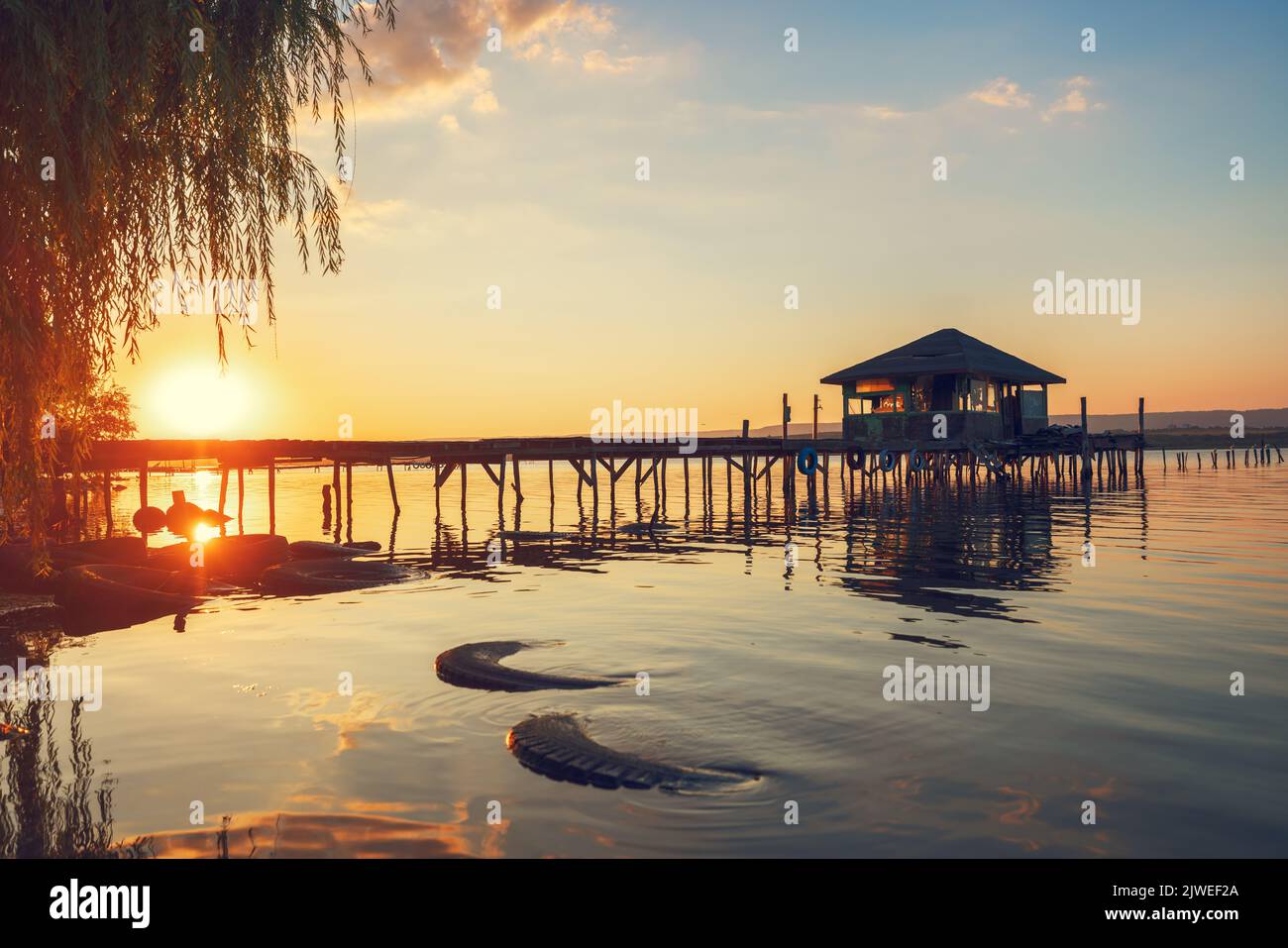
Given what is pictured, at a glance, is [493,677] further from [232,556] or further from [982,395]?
[982,395]

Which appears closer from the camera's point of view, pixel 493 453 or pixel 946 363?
pixel 493 453

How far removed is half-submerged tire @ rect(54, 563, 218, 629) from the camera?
14.8m

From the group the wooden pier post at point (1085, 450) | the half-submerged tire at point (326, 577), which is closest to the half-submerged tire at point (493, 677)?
the half-submerged tire at point (326, 577)

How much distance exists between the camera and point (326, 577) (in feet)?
58.4

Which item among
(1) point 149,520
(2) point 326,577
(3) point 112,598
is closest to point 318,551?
(2) point 326,577

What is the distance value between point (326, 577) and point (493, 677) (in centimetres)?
953

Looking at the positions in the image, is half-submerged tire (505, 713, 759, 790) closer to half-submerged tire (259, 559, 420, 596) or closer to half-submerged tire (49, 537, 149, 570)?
half-submerged tire (259, 559, 420, 596)

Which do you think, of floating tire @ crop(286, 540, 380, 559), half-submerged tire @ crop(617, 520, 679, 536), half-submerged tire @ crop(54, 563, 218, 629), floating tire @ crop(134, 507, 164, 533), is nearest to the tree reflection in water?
half-submerged tire @ crop(54, 563, 218, 629)

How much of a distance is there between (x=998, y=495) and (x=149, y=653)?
40.4 m

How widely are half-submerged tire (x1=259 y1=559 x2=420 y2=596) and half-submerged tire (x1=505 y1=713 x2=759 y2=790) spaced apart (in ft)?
36.0

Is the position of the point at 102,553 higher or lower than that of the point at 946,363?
lower

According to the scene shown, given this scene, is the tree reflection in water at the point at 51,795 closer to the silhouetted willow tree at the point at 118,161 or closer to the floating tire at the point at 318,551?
the silhouetted willow tree at the point at 118,161
